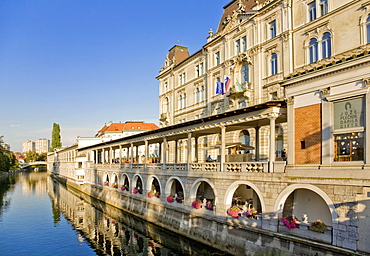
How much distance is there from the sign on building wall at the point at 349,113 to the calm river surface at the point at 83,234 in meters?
11.1

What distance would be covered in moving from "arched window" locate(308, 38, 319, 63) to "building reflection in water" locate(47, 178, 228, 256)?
779 inches

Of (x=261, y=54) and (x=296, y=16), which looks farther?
(x=261, y=54)

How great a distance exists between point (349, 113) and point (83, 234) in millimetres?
25823

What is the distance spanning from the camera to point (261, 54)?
1380 inches

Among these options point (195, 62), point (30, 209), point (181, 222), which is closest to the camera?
point (181, 222)

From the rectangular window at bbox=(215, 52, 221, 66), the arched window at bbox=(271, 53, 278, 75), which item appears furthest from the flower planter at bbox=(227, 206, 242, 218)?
the rectangular window at bbox=(215, 52, 221, 66)

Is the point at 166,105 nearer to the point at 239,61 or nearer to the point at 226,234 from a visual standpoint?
the point at 239,61

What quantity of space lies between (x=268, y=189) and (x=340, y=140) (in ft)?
15.8

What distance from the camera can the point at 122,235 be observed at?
28.5 metres

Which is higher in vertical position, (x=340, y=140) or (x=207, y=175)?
(x=340, y=140)

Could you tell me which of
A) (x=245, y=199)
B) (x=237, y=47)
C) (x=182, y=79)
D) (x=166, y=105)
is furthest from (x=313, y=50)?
(x=166, y=105)

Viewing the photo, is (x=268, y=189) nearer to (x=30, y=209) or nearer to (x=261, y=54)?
(x=261, y=54)

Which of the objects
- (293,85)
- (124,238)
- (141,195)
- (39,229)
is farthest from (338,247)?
(39,229)

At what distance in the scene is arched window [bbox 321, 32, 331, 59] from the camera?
2772 centimetres
